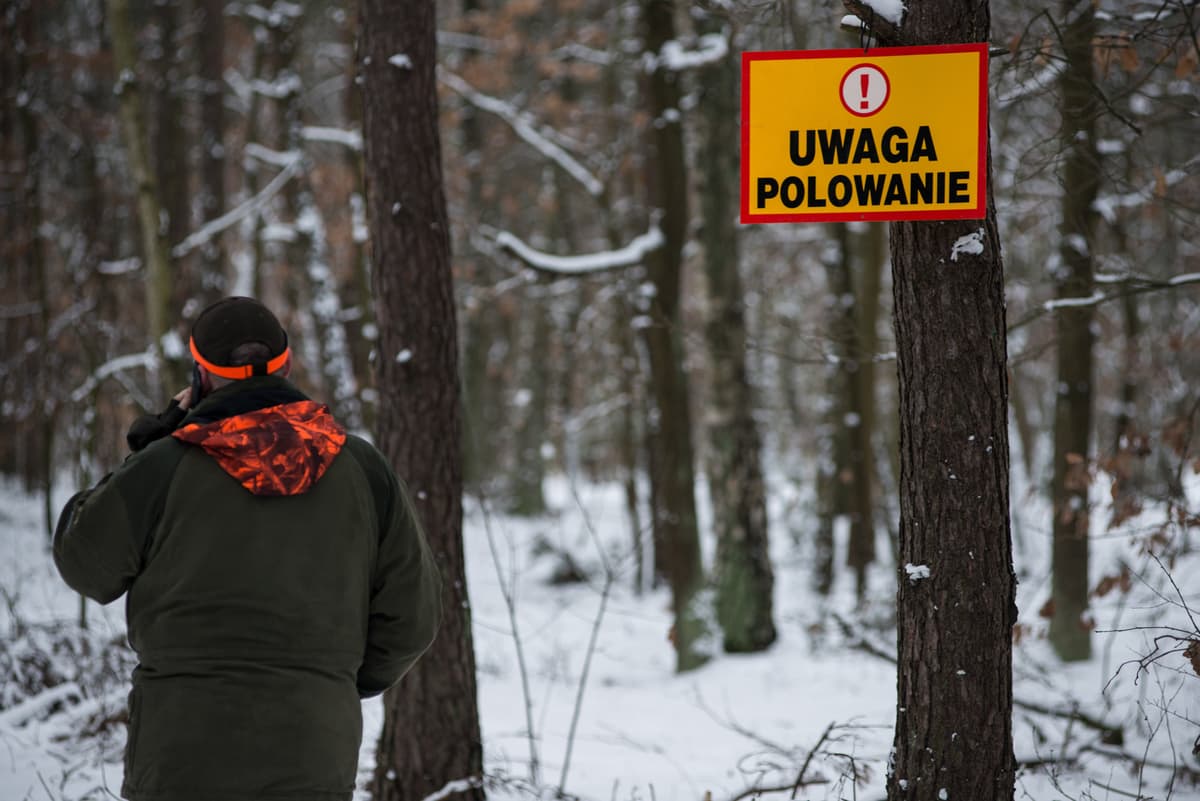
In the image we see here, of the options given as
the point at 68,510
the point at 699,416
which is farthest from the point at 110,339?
the point at 699,416

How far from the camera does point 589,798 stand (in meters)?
4.79

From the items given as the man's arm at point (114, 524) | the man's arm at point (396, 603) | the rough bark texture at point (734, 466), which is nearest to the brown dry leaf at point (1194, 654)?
the man's arm at point (396, 603)

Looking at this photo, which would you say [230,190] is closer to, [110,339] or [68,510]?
[110,339]

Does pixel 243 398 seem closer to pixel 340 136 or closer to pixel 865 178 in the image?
pixel 865 178

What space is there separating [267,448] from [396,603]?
1.97ft

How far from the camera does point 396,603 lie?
9.34ft

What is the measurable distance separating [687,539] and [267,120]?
1355 cm

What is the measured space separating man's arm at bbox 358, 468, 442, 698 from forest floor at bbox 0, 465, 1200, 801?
159 centimetres

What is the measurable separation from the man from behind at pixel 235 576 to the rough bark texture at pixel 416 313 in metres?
2.00

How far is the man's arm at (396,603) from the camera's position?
2.85 meters

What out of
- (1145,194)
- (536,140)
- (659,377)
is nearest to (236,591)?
(1145,194)

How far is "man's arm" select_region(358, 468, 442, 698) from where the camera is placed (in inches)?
112

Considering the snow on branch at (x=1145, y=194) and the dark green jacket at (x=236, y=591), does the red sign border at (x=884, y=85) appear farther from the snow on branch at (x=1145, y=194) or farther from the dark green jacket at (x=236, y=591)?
the snow on branch at (x=1145, y=194)

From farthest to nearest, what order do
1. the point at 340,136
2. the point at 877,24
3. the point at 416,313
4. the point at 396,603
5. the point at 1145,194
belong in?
the point at 340,136
the point at 1145,194
the point at 416,313
the point at 877,24
the point at 396,603
